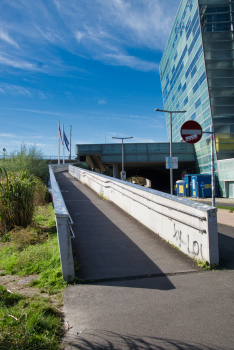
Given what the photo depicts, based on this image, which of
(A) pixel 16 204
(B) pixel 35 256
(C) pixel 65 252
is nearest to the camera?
(C) pixel 65 252

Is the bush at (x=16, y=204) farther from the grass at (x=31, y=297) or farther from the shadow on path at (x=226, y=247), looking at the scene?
the shadow on path at (x=226, y=247)

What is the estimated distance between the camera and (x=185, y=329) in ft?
9.87

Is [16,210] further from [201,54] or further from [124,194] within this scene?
[201,54]

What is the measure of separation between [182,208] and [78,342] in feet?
11.4

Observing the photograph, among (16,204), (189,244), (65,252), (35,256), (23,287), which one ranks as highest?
(16,204)

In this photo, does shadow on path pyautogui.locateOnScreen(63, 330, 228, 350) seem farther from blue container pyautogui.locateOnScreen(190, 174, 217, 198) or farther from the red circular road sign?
blue container pyautogui.locateOnScreen(190, 174, 217, 198)

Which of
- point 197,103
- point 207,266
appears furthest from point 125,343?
point 197,103

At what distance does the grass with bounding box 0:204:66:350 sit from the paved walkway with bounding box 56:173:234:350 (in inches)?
9.3

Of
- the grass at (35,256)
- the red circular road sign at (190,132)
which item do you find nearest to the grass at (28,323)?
the grass at (35,256)

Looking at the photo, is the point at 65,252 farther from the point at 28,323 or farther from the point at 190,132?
the point at 190,132

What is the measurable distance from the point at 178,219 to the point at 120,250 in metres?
1.39

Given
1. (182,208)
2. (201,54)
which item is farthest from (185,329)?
(201,54)

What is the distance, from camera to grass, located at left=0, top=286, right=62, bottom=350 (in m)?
2.68

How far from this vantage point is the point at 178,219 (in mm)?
5781
